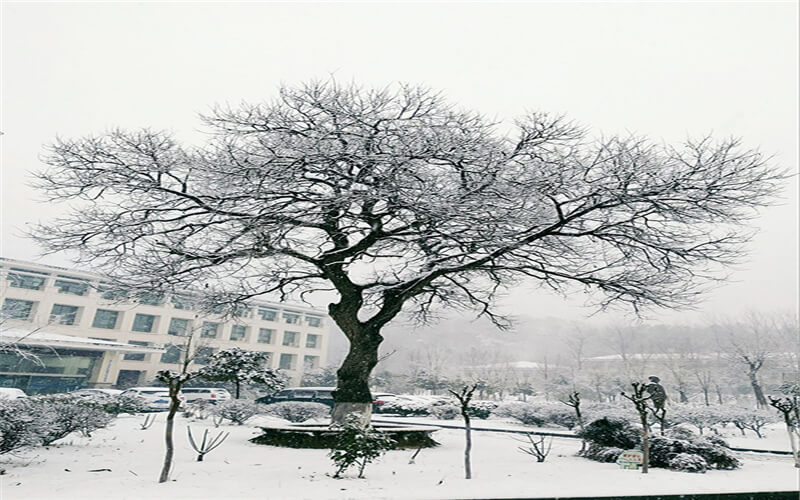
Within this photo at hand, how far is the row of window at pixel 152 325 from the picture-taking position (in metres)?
33.9

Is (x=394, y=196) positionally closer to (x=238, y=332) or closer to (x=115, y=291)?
(x=115, y=291)

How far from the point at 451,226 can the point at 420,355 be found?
54362 mm

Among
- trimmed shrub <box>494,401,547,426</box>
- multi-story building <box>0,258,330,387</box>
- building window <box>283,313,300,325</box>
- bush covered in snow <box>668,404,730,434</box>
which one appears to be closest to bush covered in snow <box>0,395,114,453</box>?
trimmed shrub <box>494,401,547,426</box>

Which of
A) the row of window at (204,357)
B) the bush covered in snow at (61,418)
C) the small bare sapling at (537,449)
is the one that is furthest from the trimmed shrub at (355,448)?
the row of window at (204,357)

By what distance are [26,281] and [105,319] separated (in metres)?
6.71

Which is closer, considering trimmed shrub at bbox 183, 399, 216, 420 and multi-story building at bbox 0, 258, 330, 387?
trimmed shrub at bbox 183, 399, 216, 420

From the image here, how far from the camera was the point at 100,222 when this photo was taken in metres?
9.15

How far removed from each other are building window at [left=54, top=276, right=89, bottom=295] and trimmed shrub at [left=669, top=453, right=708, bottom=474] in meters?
42.1

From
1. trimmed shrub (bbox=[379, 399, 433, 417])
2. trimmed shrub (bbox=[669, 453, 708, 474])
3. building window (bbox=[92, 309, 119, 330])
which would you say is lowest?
trimmed shrub (bbox=[379, 399, 433, 417])

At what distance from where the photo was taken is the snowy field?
5.09m

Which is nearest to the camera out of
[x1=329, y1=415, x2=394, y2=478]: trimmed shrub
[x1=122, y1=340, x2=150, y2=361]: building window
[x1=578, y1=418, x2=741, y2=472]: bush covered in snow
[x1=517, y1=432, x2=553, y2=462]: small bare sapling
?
[x1=329, y1=415, x2=394, y2=478]: trimmed shrub

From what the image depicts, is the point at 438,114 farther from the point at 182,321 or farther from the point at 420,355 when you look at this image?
the point at 420,355

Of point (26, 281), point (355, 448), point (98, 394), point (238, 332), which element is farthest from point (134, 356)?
point (355, 448)

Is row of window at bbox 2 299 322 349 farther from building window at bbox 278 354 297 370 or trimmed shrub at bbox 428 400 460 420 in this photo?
trimmed shrub at bbox 428 400 460 420
